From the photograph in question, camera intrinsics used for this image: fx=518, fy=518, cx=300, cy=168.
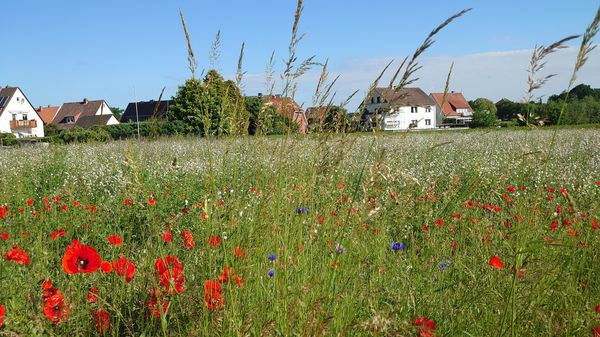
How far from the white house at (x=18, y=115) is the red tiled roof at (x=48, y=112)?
287 inches

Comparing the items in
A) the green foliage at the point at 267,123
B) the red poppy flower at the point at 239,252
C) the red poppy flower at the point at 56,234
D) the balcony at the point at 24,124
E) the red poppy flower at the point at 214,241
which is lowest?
the red poppy flower at the point at 56,234

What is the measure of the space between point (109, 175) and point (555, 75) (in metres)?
5.58

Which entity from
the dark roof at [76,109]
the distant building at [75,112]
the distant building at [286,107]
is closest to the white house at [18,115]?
the distant building at [75,112]

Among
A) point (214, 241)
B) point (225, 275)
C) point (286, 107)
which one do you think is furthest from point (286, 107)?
point (225, 275)

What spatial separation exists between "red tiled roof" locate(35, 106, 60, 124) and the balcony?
786cm

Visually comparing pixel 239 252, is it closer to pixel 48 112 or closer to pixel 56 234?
pixel 56 234

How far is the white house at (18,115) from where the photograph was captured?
5606cm

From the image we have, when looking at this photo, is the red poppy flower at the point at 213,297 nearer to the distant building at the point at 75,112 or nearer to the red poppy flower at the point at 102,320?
the red poppy flower at the point at 102,320

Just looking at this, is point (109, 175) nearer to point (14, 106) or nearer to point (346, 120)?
point (346, 120)

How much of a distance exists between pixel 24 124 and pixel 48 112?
10.8m

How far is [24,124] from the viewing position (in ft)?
189

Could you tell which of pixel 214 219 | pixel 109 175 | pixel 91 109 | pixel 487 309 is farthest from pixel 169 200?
pixel 91 109

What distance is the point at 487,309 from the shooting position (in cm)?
198

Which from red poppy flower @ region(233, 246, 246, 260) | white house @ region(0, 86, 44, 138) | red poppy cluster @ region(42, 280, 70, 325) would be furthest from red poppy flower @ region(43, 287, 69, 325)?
white house @ region(0, 86, 44, 138)
